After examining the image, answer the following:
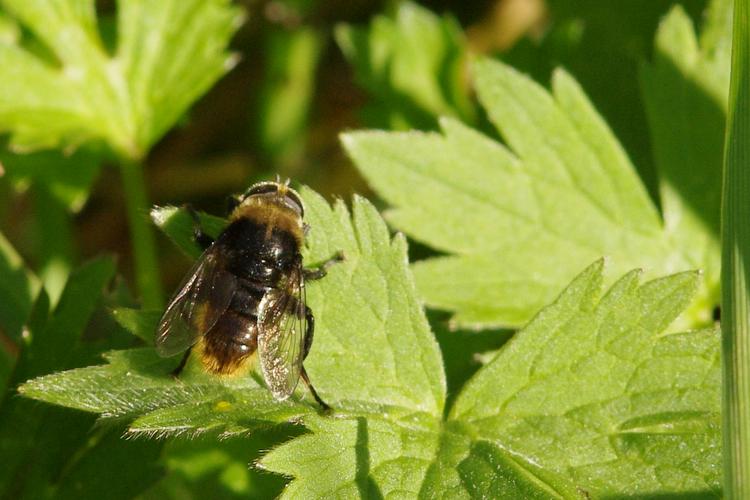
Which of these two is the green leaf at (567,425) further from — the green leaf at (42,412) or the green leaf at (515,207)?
the green leaf at (42,412)

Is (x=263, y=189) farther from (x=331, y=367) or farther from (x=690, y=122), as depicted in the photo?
(x=690, y=122)

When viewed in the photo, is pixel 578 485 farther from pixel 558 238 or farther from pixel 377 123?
pixel 377 123

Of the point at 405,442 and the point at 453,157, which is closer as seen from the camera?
the point at 405,442

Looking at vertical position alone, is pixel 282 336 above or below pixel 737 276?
below

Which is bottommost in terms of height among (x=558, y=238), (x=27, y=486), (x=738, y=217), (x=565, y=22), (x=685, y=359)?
(x=27, y=486)

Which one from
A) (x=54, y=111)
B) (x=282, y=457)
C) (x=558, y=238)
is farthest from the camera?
(x=54, y=111)

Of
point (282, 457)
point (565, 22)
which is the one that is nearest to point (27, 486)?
point (282, 457)

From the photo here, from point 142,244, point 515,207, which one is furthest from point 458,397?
point 142,244

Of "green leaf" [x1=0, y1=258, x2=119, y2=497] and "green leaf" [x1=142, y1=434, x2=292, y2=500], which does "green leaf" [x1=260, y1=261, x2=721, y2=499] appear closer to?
"green leaf" [x1=0, y1=258, x2=119, y2=497]
